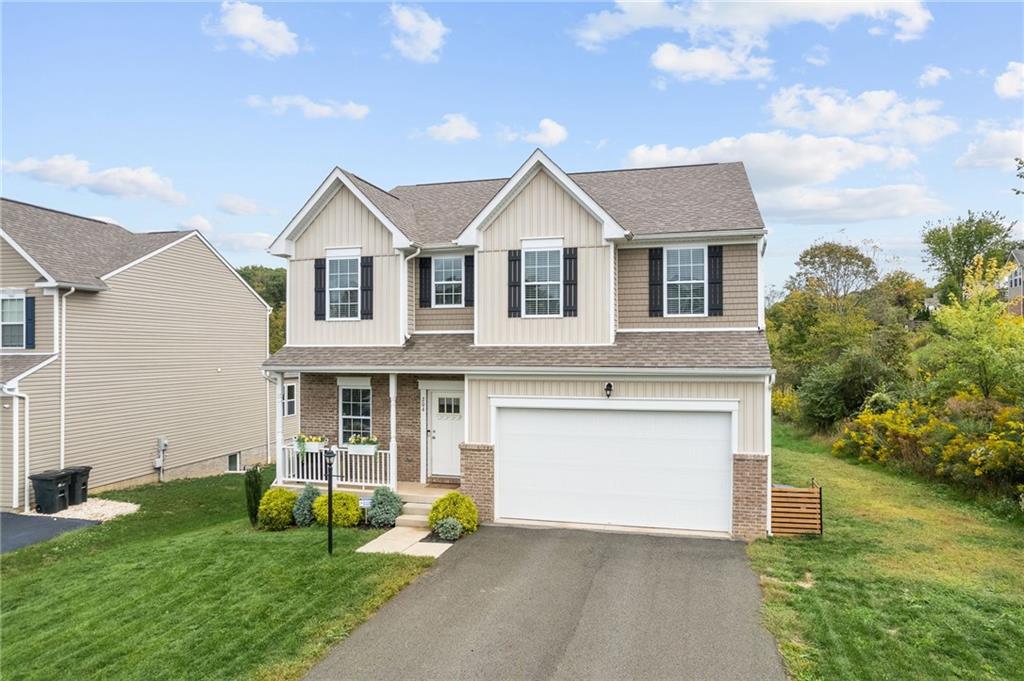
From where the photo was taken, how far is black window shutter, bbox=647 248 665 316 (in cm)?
1292

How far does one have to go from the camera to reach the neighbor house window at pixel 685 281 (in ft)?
41.8

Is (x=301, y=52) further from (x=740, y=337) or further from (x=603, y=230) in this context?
(x=740, y=337)

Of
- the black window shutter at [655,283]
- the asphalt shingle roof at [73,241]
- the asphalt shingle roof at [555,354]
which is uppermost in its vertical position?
the asphalt shingle roof at [73,241]

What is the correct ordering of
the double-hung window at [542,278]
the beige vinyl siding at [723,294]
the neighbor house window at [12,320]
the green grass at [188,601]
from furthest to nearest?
1. the neighbor house window at [12,320]
2. the double-hung window at [542,278]
3. the beige vinyl siding at [723,294]
4. the green grass at [188,601]

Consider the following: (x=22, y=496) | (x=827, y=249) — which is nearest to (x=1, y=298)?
(x=22, y=496)

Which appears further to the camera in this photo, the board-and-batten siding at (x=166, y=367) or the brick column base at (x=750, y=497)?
the board-and-batten siding at (x=166, y=367)

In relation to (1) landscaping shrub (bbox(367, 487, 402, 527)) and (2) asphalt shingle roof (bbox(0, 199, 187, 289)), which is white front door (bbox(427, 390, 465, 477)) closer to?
(1) landscaping shrub (bbox(367, 487, 402, 527))

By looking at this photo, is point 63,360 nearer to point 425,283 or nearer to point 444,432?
point 425,283

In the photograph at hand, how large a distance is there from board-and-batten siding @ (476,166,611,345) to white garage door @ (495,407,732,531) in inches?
66.3

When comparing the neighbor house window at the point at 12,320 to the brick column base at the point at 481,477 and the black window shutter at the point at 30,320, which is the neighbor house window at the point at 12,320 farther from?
the brick column base at the point at 481,477

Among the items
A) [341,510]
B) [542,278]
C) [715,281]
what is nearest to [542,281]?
[542,278]

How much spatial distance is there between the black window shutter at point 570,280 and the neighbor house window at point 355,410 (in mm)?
5321

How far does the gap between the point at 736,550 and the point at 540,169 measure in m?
8.34

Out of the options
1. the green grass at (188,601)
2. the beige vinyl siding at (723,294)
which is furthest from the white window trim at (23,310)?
the beige vinyl siding at (723,294)
